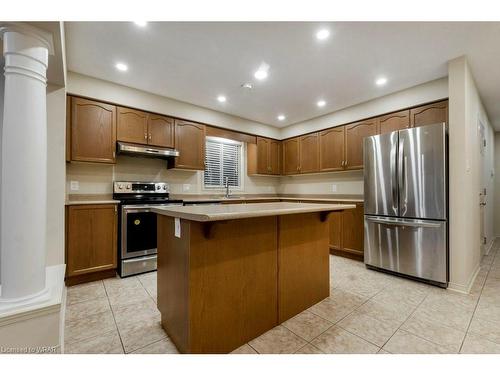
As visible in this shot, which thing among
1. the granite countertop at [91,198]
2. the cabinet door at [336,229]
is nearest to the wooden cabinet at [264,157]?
the cabinet door at [336,229]

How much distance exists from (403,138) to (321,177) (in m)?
2.06

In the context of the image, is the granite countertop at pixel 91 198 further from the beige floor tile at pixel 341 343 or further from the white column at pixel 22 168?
the beige floor tile at pixel 341 343

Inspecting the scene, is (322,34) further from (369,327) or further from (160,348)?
(160,348)

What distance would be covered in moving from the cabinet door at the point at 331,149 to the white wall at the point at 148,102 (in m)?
1.44

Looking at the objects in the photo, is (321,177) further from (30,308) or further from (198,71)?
(30,308)

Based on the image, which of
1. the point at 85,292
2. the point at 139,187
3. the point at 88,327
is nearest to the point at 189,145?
the point at 139,187

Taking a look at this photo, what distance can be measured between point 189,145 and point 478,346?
12.7 feet

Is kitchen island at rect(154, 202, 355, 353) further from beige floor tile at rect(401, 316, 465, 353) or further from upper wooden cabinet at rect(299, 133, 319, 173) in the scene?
upper wooden cabinet at rect(299, 133, 319, 173)

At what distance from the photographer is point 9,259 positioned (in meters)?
1.36

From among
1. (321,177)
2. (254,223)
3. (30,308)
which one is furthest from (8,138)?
(321,177)

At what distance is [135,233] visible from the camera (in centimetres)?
305

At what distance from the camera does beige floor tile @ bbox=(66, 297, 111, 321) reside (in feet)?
6.71

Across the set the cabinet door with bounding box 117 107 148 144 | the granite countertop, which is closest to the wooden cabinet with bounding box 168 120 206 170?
the cabinet door with bounding box 117 107 148 144
